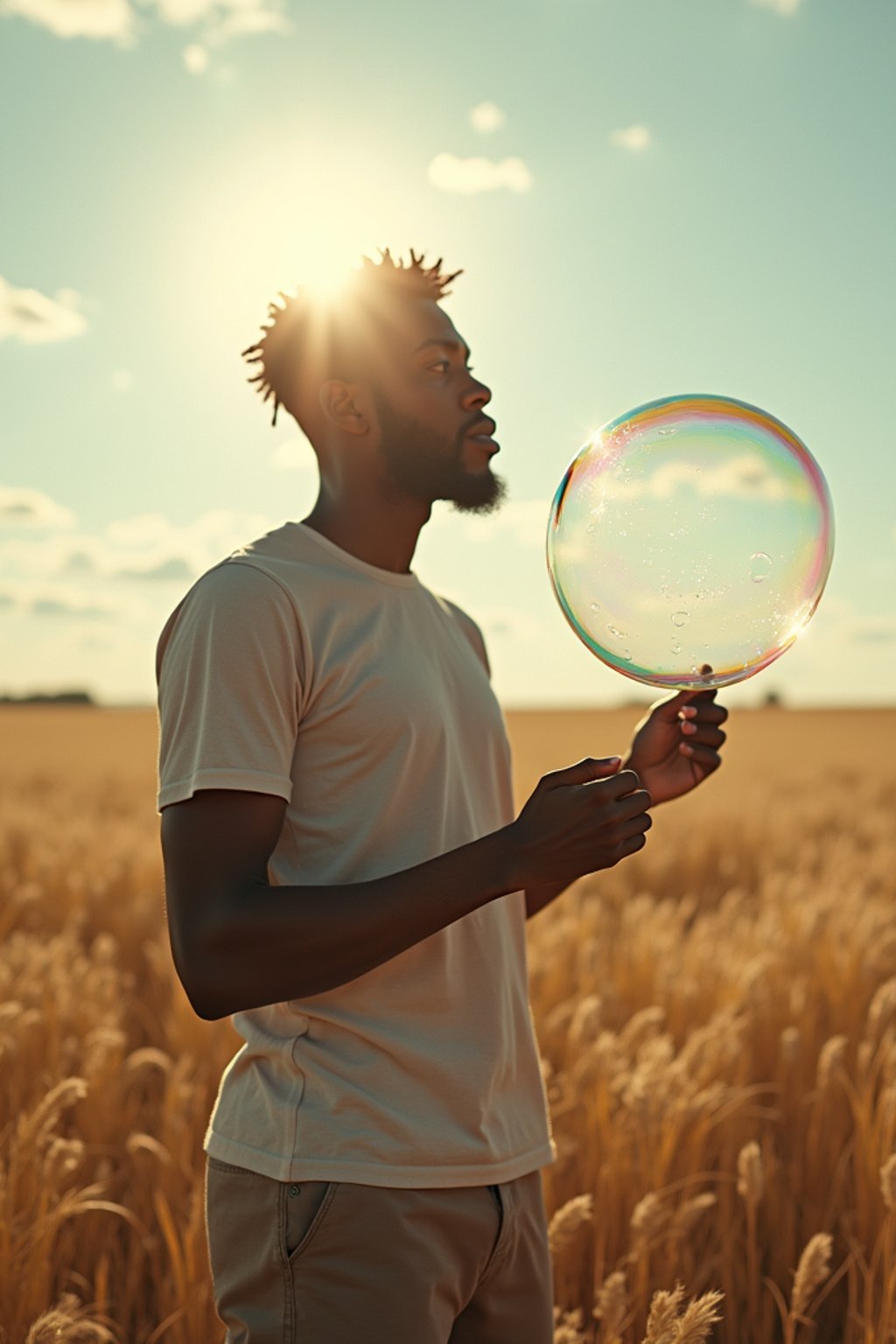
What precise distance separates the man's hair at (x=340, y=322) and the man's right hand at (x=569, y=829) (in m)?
1.07

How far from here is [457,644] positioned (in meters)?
2.26

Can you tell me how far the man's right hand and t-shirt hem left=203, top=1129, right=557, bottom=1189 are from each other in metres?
0.50

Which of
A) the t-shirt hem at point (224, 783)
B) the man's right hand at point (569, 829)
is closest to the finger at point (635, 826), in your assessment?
the man's right hand at point (569, 829)

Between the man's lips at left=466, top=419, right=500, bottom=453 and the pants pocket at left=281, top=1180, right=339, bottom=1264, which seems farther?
the man's lips at left=466, top=419, right=500, bottom=453

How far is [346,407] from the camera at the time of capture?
231 centimetres

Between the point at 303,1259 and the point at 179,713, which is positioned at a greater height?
the point at 179,713

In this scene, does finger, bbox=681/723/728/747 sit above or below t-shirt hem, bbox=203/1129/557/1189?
above

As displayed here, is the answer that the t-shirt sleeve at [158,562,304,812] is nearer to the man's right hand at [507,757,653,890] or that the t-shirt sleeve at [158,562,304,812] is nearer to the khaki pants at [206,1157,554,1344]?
the man's right hand at [507,757,653,890]

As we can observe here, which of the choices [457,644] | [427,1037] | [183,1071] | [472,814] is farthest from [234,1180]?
[183,1071]

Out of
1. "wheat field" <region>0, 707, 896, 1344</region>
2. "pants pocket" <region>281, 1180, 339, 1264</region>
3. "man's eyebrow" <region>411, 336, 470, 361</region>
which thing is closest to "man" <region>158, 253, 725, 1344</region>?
"pants pocket" <region>281, 1180, 339, 1264</region>

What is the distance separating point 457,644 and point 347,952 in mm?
768

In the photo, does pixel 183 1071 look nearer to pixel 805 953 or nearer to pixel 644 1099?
pixel 644 1099

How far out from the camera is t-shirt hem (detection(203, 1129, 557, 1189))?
172cm

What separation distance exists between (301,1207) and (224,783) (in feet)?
2.08
